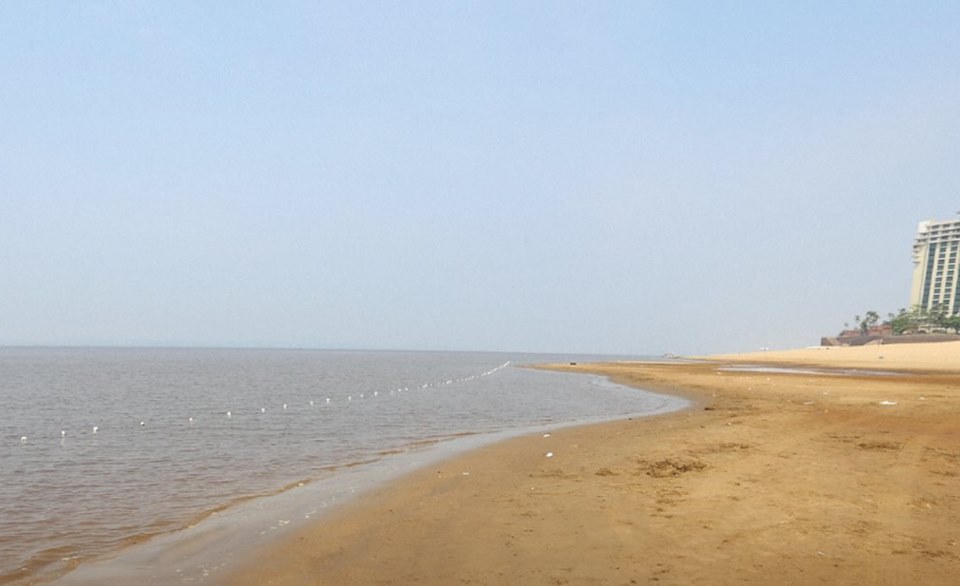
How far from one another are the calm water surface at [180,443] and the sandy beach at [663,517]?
3722 millimetres

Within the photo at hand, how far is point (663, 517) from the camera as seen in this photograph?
36.1ft

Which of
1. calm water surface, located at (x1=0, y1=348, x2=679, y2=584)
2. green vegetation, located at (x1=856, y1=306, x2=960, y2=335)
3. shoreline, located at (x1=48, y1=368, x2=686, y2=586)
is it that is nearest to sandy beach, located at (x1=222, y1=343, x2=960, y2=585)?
shoreline, located at (x1=48, y1=368, x2=686, y2=586)

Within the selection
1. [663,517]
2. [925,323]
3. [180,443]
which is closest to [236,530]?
[663,517]

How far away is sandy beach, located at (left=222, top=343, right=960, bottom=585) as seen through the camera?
8.58m

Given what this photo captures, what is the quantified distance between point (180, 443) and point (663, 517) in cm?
1872

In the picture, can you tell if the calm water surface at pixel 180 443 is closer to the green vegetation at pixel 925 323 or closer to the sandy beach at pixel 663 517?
the sandy beach at pixel 663 517

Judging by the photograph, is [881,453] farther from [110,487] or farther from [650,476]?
[110,487]

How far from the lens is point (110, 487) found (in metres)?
15.7

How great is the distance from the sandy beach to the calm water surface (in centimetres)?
372

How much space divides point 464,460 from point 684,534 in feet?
31.5

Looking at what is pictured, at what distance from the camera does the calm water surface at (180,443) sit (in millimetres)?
12102

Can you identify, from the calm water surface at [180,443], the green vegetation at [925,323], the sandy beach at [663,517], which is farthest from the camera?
the green vegetation at [925,323]

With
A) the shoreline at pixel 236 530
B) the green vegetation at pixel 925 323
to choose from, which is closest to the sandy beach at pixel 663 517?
the shoreline at pixel 236 530

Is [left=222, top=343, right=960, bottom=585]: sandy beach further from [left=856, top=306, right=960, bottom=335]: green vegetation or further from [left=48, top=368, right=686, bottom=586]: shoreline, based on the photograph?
[left=856, top=306, right=960, bottom=335]: green vegetation
